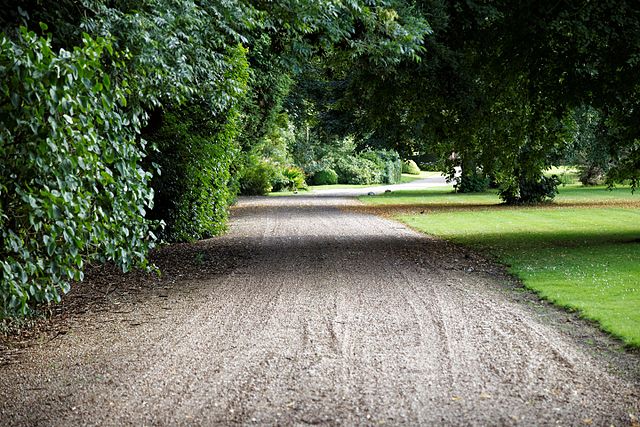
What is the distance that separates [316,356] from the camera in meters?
6.48

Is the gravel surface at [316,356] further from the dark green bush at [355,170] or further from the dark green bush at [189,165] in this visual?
the dark green bush at [355,170]

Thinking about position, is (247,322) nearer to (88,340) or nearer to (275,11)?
(88,340)

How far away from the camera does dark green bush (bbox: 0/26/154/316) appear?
15.9 ft

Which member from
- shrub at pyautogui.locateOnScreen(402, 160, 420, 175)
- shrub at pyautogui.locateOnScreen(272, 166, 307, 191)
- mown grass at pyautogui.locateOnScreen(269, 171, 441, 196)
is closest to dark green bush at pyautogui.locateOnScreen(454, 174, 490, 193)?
→ mown grass at pyautogui.locateOnScreen(269, 171, 441, 196)

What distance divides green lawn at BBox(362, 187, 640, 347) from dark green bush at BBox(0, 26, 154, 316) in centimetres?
509

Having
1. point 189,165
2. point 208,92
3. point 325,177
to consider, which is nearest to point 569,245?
point 208,92

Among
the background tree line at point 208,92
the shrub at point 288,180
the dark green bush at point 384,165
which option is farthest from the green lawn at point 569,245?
the dark green bush at point 384,165

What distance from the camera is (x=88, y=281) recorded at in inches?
441

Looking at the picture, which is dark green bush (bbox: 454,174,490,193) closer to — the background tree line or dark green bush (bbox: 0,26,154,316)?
the background tree line

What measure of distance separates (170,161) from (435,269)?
21.8 feet

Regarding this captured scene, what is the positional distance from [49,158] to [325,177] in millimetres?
51669

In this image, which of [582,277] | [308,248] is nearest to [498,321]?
[582,277]

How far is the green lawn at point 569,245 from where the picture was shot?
29.3ft

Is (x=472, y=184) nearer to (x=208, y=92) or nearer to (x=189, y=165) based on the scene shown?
(x=189, y=165)
